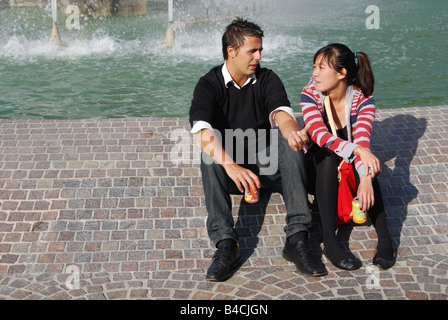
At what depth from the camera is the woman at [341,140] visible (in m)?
4.04

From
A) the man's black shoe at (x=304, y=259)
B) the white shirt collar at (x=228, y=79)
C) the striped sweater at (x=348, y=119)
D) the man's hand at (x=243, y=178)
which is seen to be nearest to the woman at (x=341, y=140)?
the striped sweater at (x=348, y=119)

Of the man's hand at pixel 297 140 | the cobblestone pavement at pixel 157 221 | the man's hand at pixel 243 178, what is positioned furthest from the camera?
the man's hand at pixel 297 140

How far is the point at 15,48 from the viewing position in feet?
43.7

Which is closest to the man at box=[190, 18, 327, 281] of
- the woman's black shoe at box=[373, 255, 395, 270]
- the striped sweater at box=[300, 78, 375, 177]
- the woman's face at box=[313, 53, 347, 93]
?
the striped sweater at box=[300, 78, 375, 177]

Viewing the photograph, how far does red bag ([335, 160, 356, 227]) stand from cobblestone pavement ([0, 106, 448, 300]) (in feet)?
0.84

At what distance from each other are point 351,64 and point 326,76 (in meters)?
0.21

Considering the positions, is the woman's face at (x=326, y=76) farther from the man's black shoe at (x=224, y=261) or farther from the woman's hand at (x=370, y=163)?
the man's black shoe at (x=224, y=261)

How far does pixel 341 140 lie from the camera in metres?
4.23

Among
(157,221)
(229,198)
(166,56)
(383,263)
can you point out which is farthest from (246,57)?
(166,56)

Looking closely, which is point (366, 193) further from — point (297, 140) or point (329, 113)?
point (329, 113)

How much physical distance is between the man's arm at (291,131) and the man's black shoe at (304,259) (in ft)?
2.23

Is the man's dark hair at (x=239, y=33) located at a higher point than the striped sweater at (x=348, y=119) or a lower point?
higher

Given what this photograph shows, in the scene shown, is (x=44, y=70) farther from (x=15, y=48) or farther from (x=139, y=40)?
(x=139, y=40)

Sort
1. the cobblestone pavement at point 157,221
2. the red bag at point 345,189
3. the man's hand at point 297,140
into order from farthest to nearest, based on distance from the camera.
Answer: the red bag at point 345,189 → the man's hand at point 297,140 → the cobblestone pavement at point 157,221
